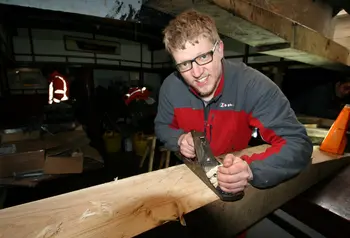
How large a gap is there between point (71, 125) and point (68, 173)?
127cm

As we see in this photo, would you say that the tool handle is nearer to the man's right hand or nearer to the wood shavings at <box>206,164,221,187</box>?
the wood shavings at <box>206,164,221,187</box>

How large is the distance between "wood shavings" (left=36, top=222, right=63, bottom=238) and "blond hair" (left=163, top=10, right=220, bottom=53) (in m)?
0.99

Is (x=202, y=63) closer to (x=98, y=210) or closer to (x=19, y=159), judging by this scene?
(x=98, y=210)

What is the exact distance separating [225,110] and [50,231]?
3.63 feet

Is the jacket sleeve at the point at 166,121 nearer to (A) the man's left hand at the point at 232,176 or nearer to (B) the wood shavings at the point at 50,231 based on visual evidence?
(A) the man's left hand at the point at 232,176

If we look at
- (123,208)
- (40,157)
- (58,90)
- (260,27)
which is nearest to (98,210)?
(123,208)

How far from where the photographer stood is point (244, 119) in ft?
4.35

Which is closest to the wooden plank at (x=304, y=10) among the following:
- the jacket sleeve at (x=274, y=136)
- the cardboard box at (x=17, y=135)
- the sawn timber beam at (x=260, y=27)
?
the sawn timber beam at (x=260, y=27)

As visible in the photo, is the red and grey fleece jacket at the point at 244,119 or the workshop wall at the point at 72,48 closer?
the red and grey fleece jacket at the point at 244,119

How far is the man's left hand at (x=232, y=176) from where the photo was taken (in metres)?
0.76

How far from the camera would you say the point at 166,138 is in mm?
1455

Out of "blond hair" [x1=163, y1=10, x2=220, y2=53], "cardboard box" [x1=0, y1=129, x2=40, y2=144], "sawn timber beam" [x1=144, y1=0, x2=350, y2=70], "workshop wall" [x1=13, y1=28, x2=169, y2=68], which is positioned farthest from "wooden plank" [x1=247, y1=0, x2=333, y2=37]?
"workshop wall" [x1=13, y1=28, x2=169, y2=68]

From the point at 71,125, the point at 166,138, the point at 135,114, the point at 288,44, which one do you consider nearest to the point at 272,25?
the point at 288,44

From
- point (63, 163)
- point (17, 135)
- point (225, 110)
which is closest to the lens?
point (225, 110)
